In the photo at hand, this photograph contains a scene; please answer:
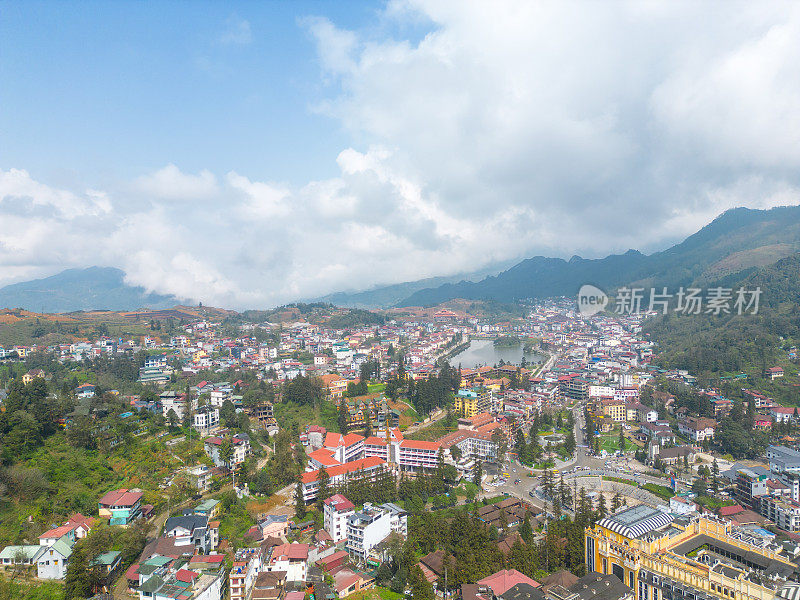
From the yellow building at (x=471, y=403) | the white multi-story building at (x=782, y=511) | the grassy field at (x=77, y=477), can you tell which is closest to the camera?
the grassy field at (x=77, y=477)

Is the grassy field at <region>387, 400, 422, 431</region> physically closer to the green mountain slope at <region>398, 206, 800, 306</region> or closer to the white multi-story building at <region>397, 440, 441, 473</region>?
the white multi-story building at <region>397, 440, 441, 473</region>

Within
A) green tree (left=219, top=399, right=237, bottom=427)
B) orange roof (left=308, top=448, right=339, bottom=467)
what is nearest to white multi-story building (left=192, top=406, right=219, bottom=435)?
green tree (left=219, top=399, right=237, bottom=427)

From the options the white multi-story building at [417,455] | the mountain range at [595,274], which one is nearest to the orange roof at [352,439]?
the white multi-story building at [417,455]

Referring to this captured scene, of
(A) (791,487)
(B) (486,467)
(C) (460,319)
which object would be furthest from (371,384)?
(C) (460,319)

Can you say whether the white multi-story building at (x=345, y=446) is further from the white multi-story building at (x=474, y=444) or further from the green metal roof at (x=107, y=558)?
the green metal roof at (x=107, y=558)

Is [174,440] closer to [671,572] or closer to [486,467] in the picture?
[486,467]

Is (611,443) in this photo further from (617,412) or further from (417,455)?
(417,455)

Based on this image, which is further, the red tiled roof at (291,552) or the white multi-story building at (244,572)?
the red tiled roof at (291,552)
